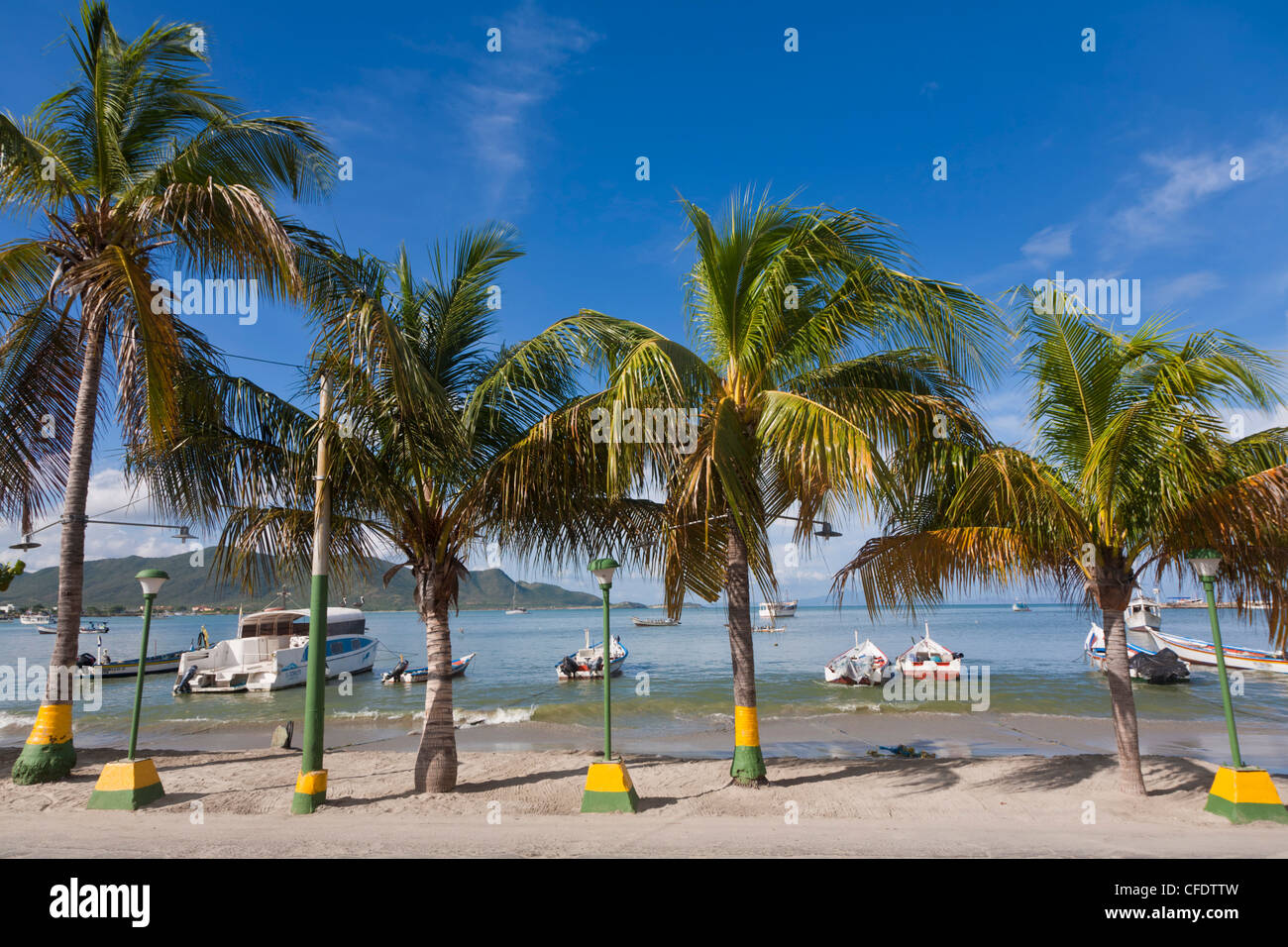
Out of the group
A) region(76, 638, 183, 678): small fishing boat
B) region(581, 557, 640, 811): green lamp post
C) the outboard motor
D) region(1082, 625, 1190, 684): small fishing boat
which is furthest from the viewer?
region(76, 638, 183, 678): small fishing boat

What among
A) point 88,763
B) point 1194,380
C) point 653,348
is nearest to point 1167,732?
point 1194,380

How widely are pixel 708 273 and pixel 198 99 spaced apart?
27.4ft

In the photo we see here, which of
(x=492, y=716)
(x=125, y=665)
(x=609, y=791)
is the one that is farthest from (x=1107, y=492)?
(x=125, y=665)

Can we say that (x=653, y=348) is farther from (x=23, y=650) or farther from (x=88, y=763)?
(x=23, y=650)

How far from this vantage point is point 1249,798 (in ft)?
25.9

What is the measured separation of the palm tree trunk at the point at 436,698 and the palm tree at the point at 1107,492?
5777mm

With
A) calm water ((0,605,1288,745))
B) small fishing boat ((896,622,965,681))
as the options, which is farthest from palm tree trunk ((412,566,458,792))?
small fishing boat ((896,622,965,681))

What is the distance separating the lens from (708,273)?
373 inches

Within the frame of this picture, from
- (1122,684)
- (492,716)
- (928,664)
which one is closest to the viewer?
(1122,684)

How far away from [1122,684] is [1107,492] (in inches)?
109

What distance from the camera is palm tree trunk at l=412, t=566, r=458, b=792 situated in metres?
9.66

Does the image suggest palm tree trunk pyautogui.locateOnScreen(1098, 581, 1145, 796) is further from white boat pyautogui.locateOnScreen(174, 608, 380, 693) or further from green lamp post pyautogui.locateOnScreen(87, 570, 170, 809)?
white boat pyautogui.locateOnScreen(174, 608, 380, 693)

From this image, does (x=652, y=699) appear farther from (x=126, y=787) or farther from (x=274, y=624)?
(x=274, y=624)

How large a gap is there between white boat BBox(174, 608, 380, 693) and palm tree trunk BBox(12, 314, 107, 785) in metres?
24.0
